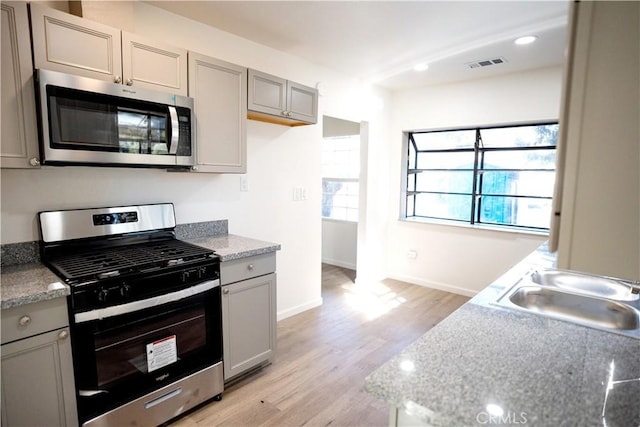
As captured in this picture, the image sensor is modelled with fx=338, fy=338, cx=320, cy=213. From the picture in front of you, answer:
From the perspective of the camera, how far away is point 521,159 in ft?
12.1

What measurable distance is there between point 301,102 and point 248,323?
1.74 m

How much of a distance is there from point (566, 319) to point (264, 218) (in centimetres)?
230

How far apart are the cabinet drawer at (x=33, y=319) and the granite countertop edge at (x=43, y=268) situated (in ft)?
0.12

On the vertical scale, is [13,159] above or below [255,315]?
above

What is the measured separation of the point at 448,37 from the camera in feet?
9.09

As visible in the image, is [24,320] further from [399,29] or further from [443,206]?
[443,206]

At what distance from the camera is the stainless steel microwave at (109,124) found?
62.1 inches

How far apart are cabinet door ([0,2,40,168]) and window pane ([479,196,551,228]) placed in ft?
13.4

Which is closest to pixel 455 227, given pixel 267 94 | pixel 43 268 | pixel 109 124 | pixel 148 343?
pixel 267 94

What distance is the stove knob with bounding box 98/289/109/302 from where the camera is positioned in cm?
154

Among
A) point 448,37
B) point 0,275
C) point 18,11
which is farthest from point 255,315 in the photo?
point 448,37

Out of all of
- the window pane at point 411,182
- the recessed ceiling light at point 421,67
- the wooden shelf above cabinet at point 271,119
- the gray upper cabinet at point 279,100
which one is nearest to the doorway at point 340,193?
the window pane at point 411,182

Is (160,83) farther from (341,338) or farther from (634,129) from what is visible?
(341,338)

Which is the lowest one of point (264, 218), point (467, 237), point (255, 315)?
point (255, 315)
